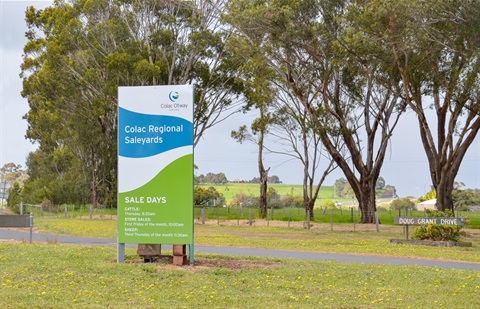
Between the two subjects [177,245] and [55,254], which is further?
[55,254]

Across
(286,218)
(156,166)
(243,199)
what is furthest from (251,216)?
(243,199)

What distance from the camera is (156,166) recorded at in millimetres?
15758

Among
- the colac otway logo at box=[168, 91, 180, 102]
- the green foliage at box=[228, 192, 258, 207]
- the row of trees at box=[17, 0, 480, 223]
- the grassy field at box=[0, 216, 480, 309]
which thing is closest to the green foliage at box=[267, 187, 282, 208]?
the green foliage at box=[228, 192, 258, 207]

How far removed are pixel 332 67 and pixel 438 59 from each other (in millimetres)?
6448

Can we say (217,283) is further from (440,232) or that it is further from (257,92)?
(257,92)

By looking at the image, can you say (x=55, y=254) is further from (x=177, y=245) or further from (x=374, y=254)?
(x=374, y=254)

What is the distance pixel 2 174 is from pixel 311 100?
91.2m

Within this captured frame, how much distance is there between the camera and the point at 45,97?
209 feet

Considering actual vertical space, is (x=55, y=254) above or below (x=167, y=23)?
below

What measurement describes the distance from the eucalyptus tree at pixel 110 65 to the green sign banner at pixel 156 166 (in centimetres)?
3428

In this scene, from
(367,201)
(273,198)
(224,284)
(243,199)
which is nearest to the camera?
(224,284)

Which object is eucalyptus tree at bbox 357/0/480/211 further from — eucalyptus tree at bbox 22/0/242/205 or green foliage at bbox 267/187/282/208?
green foliage at bbox 267/187/282/208

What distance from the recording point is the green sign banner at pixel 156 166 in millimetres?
15648

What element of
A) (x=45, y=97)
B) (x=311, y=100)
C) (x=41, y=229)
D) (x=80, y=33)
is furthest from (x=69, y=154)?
(x=41, y=229)
